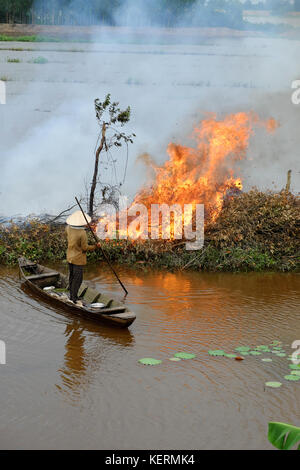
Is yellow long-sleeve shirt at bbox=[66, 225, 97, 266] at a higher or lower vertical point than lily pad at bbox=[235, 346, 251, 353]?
higher

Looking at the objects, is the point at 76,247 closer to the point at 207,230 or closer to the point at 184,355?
the point at 184,355

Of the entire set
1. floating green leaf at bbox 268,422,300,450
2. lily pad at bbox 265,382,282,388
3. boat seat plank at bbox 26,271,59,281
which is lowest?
lily pad at bbox 265,382,282,388

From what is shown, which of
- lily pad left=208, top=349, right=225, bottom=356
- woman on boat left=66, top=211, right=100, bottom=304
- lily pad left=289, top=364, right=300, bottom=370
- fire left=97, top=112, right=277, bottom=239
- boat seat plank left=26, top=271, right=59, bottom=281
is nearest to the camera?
lily pad left=289, top=364, right=300, bottom=370

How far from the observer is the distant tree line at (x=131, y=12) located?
61.3ft

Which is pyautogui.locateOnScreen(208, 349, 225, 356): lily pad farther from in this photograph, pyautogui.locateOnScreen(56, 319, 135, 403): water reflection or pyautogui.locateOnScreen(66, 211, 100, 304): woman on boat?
pyautogui.locateOnScreen(66, 211, 100, 304): woman on boat

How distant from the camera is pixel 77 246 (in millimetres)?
9938

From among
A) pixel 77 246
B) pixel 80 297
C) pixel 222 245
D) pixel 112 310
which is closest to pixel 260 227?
pixel 222 245

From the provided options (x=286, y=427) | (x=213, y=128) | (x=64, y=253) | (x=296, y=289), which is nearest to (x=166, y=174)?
(x=213, y=128)

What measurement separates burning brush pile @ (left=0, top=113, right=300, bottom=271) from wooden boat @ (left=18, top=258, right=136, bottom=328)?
1.61 m

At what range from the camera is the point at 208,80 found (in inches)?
871

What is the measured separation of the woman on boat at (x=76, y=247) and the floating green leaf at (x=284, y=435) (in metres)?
6.04

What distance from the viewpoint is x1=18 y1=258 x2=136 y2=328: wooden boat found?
29.8 ft

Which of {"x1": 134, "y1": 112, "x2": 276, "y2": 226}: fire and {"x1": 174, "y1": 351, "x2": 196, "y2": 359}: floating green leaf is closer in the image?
{"x1": 174, "y1": 351, "x2": 196, "y2": 359}: floating green leaf

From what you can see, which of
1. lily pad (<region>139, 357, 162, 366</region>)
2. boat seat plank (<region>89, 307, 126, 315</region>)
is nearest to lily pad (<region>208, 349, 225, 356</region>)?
lily pad (<region>139, 357, 162, 366</region>)
